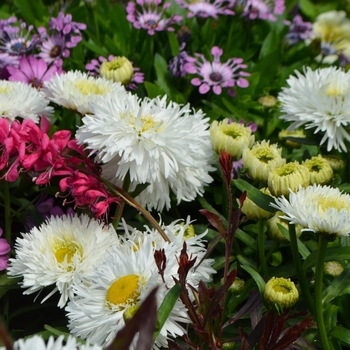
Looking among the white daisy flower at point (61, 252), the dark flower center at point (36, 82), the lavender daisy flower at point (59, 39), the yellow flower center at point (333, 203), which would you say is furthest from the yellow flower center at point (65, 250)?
the lavender daisy flower at point (59, 39)

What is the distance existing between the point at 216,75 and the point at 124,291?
747mm

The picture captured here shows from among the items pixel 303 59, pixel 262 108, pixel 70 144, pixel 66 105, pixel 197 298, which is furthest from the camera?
pixel 303 59

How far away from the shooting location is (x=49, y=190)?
973mm

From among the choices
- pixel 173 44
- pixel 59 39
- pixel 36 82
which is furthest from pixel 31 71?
pixel 173 44

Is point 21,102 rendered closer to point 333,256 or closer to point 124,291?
point 124,291

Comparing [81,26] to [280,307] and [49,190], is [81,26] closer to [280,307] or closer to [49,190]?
[49,190]

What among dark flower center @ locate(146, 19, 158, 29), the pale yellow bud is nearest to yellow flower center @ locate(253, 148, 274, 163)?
the pale yellow bud

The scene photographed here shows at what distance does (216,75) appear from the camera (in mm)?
1329

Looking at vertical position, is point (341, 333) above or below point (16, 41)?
below

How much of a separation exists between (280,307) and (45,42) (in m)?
0.92

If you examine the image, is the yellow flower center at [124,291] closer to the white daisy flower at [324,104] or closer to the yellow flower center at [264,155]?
the yellow flower center at [264,155]

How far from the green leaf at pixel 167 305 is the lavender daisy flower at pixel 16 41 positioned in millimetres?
841

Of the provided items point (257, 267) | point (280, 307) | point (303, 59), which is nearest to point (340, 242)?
point (257, 267)

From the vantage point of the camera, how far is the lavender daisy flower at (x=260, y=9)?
4.96 ft
